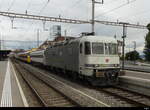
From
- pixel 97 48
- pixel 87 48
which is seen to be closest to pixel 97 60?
pixel 97 48

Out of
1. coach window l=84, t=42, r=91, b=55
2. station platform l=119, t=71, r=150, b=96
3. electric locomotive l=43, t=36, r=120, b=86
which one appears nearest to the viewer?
station platform l=119, t=71, r=150, b=96

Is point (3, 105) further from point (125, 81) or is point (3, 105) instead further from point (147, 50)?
point (147, 50)

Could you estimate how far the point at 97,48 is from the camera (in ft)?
38.9

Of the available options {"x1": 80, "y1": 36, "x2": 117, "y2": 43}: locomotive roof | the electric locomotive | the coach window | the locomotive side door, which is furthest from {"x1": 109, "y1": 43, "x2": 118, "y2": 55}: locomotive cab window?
the locomotive side door

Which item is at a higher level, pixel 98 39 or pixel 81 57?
pixel 98 39

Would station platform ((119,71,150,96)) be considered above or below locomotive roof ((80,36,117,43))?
below

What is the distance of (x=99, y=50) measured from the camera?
467 inches

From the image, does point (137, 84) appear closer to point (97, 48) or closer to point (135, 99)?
point (135, 99)

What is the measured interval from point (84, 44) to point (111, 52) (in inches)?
73.1

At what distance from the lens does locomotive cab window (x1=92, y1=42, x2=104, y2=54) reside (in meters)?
11.7

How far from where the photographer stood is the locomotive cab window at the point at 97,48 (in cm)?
1173

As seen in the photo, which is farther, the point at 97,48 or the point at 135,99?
the point at 97,48

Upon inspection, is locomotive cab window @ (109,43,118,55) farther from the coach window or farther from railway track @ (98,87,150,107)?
railway track @ (98,87,150,107)

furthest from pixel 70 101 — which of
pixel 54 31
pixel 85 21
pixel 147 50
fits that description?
pixel 54 31
